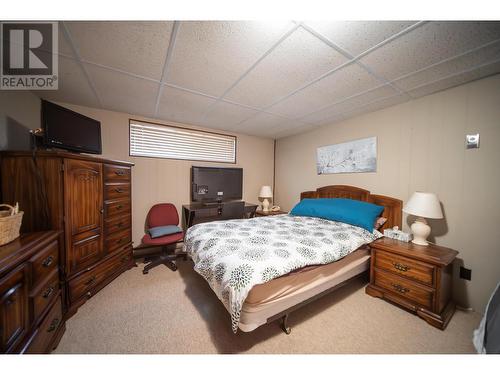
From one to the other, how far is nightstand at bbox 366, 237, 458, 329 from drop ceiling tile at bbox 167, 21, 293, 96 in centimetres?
233

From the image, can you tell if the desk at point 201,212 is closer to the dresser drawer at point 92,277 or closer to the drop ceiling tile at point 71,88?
the dresser drawer at point 92,277

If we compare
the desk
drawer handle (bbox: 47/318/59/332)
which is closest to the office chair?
the desk

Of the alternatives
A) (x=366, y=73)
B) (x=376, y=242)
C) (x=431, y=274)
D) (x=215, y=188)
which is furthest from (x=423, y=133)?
(x=215, y=188)

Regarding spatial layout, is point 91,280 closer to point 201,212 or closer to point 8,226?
point 8,226

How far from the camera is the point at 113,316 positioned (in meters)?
1.59

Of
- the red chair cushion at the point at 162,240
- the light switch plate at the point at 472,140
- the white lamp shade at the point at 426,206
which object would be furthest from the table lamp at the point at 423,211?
the red chair cushion at the point at 162,240

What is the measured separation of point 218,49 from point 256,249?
67.2 inches

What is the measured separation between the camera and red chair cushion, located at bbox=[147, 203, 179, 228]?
9.36 ft

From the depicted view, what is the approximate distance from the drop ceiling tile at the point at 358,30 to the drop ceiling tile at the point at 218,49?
0.26 m

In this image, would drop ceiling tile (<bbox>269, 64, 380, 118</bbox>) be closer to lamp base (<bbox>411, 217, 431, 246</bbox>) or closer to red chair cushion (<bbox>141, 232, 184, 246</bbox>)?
lamp base (<bbox>411, 217, 431, 246</bbox>)

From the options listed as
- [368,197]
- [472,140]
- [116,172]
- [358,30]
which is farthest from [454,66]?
[116,172]

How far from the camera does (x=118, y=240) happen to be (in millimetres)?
2238

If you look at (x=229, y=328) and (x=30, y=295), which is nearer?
(x=30, y=295)

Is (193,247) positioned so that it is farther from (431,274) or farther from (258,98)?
(431,274)
